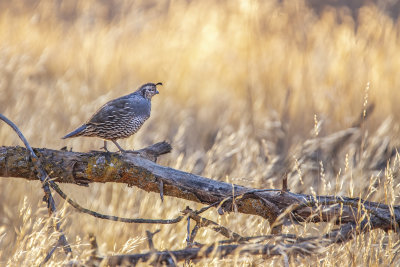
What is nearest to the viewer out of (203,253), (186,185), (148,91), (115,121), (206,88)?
(203,253)

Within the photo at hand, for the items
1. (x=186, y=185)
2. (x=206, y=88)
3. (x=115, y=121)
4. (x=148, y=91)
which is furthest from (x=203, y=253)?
(x=206, y=88)

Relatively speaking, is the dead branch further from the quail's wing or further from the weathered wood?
the quail's wing

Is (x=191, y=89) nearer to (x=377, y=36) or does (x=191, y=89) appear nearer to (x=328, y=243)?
(x=377, y=36)

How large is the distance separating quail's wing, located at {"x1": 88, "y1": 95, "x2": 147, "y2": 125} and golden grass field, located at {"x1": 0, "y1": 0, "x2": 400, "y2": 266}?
0.59 meters

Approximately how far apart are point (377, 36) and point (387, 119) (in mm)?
1917

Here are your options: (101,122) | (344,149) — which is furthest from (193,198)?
(344,149)

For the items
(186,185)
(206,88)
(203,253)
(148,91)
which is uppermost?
(206,88)

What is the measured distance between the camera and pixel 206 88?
20.3ft

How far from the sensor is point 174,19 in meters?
7.52

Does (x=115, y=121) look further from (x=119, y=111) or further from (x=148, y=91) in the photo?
(x=148, y=91)

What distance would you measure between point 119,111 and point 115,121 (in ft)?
0.35

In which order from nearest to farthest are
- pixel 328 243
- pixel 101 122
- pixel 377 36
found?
1. pixel 328 243
2. pixel 101 122
3. pixel 377 36

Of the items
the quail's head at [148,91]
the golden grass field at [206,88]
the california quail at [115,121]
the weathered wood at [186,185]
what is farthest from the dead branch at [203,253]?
the quail's head at [148,91]

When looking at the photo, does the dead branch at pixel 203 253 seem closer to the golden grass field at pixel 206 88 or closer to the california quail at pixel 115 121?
the california quail at pixel 115 121
